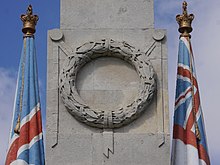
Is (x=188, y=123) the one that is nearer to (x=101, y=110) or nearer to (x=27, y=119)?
(x=101, y=110)

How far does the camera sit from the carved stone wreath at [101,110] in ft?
36.7

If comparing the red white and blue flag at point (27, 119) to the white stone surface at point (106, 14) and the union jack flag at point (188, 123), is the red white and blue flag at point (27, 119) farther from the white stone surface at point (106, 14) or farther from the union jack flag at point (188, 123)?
the union jack flag at point (188, 123)

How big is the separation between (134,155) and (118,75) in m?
1.52

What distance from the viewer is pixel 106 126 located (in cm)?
1120

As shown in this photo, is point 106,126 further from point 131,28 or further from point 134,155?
point 131,28

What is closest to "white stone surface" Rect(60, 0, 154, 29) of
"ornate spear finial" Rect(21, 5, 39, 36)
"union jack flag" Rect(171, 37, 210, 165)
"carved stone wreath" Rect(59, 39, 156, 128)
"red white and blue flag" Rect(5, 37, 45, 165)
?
"carved stone wreath" Rect(59, 39, 156, 128)

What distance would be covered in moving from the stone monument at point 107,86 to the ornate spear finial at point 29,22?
2.02ft

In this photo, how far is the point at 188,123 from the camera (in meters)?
11.6

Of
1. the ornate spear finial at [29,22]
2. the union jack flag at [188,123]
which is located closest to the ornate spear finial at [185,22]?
the union jack flag at [188,123]

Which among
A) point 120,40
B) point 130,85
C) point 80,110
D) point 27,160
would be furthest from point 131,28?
point 27,160

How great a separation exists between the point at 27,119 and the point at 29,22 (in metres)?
1.93

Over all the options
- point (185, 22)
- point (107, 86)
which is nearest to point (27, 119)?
point (107, 86)

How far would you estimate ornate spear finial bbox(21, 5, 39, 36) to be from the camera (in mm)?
12383

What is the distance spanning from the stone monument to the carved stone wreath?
2 cm
